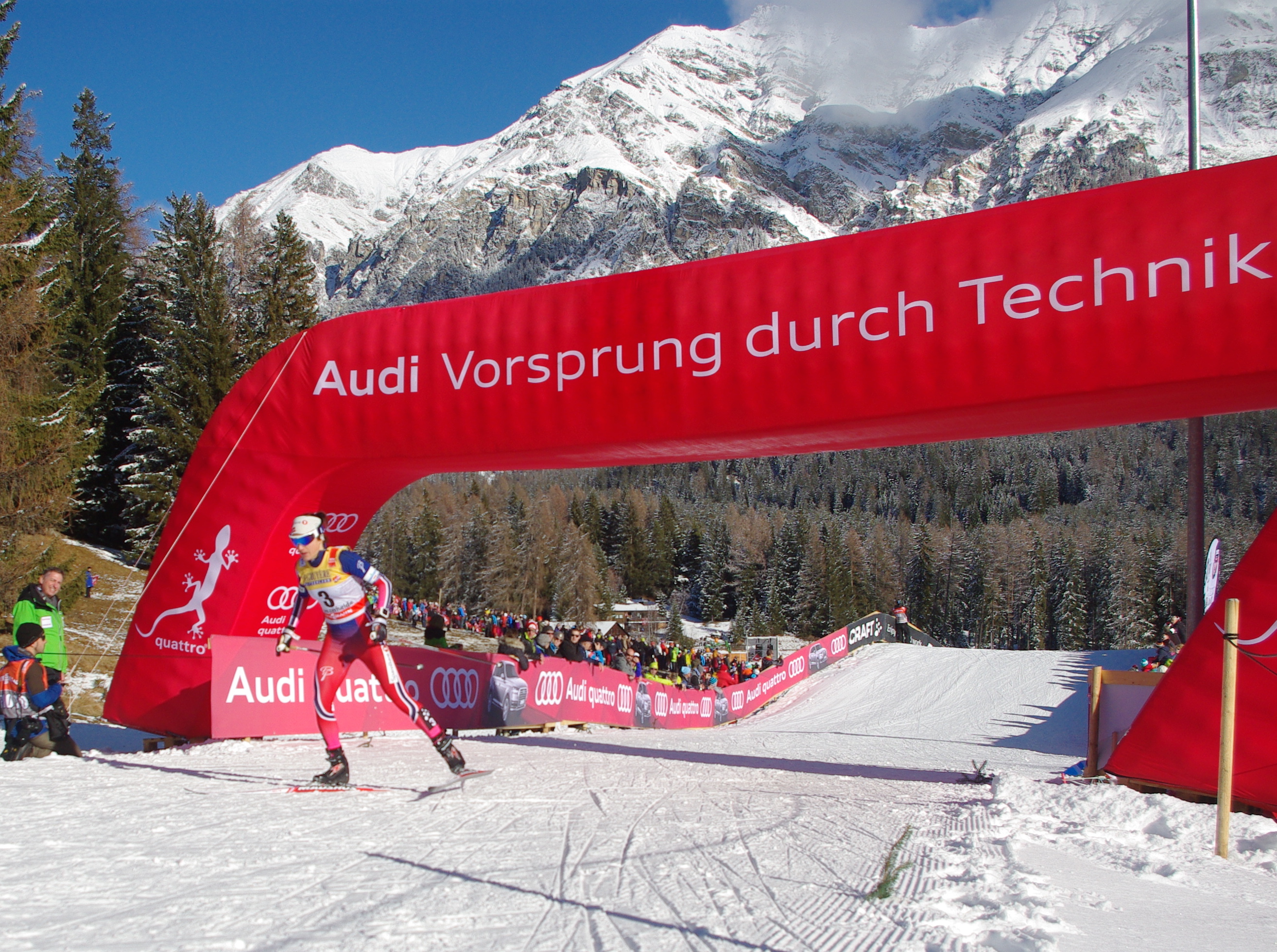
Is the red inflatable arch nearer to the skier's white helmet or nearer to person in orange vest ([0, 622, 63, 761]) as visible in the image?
person in orange vest ([0, 622, 63, 761])

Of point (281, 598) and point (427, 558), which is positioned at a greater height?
point (281, 598)

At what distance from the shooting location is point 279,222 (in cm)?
2948

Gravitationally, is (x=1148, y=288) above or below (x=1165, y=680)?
above

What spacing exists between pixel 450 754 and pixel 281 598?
4060 millimetres

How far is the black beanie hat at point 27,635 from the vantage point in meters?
7.32

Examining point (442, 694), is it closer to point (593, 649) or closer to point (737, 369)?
point (737, 369)

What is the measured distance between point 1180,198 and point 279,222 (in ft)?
92.3

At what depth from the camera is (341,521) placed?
32.4 ft

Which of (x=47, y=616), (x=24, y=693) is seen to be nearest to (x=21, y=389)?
(x=47, y=616)

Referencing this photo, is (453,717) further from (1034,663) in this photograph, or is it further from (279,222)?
(279,222)

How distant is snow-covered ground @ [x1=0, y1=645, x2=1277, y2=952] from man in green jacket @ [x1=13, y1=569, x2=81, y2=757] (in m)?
0.45

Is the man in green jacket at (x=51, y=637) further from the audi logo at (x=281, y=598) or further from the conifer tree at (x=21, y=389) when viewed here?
the conifer tree at (x=21, y=389)

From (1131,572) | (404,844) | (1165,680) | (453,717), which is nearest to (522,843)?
(404,844)

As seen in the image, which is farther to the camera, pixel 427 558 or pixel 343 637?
pixel 427 558
